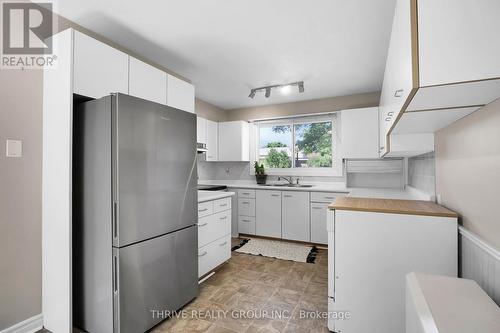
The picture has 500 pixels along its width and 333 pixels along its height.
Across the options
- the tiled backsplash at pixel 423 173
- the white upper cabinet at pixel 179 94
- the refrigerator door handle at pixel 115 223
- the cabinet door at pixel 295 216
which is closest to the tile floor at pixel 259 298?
the cabinet door at pixel 295 216

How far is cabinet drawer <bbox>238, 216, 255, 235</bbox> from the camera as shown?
405 cm

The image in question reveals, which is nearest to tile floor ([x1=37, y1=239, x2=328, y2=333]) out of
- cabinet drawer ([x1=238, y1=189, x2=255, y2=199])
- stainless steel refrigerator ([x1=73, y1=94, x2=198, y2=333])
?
stainless steel refrigerator ([x1=73, y1=94, x2=198, y2=333])

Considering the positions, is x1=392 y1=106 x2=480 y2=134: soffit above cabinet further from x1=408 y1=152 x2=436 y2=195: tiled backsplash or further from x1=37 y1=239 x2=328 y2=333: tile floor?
x1=37 y1=239 x2=328 y2=333: tile floor

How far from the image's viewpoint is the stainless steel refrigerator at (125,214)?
4.99ft

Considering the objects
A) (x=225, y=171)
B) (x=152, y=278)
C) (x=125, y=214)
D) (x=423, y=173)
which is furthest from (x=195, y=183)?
(x=225, y=171)

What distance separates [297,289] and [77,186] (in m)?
2.15

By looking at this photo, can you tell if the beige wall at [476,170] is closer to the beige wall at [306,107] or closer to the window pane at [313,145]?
the beige wall at [306,107]

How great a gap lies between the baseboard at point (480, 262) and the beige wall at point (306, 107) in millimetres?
2802

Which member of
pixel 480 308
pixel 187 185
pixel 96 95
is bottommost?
pixel 480 308

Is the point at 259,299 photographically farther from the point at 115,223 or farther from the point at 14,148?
the point at 14,148

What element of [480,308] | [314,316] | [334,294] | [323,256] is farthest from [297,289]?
[480,308]

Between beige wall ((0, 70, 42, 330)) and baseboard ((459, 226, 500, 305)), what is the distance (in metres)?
2.76

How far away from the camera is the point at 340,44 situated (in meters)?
2.26

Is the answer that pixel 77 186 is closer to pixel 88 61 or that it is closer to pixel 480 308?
pixel 88 61
